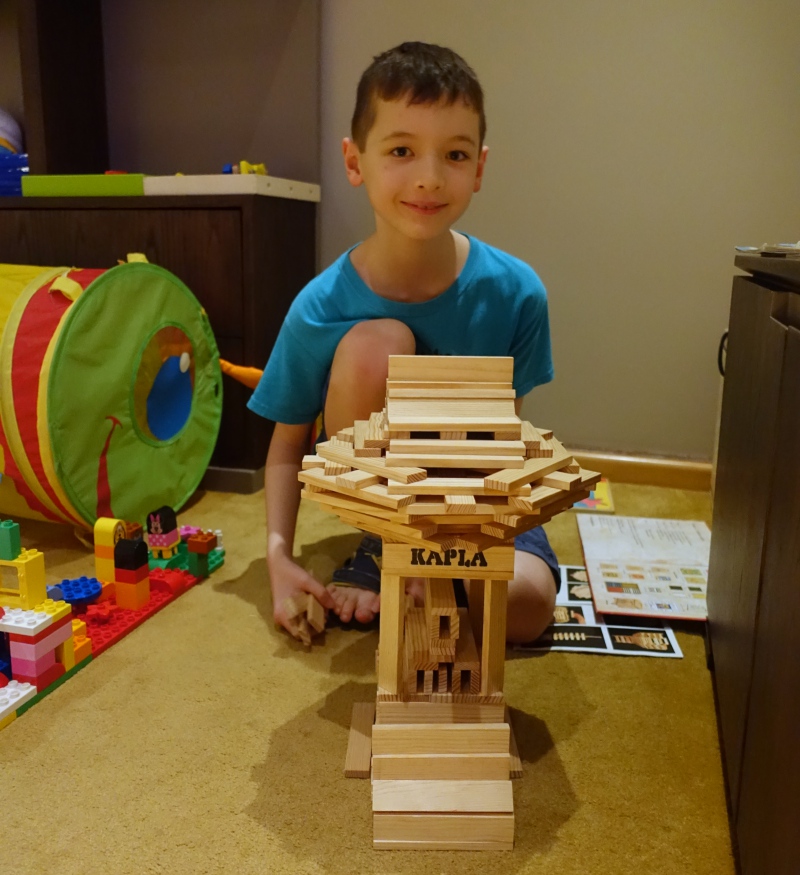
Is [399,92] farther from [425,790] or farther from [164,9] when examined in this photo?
[164,9]

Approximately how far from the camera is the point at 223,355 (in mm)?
1479

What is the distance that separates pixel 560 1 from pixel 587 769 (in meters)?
1.39

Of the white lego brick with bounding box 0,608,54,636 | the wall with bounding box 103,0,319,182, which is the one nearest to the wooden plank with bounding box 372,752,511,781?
the white lego brick with bounding box 0,608,54,636

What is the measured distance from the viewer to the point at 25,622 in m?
0.81

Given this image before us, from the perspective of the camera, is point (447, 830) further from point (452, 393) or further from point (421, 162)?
point (421, 162)

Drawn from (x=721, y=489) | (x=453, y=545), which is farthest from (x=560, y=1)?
(x=453, y=545)

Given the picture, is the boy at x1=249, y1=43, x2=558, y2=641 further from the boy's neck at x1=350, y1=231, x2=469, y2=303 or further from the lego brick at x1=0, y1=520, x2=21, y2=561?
the lego brick at x1=0, y1=520, x2=21, y2=561

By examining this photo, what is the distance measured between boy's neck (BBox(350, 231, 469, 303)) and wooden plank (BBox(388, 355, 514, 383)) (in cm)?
35

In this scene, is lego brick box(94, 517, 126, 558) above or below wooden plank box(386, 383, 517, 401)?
below

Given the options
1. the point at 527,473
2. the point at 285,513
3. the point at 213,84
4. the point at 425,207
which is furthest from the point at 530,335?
the point at 213,84

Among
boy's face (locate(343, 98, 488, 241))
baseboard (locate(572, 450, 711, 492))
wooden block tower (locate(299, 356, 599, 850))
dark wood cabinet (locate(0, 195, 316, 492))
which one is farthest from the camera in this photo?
baseboard (locate(572, 450, 711, 492))

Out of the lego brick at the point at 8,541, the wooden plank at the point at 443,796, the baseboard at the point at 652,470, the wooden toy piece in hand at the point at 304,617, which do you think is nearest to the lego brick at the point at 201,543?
the wooden toy piece in hand at the point at 304,617

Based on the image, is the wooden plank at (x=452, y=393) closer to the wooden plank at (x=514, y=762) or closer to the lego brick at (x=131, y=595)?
the wooden plank at (x=514, y=762)

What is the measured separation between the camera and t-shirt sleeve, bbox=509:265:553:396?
41.8 inches
